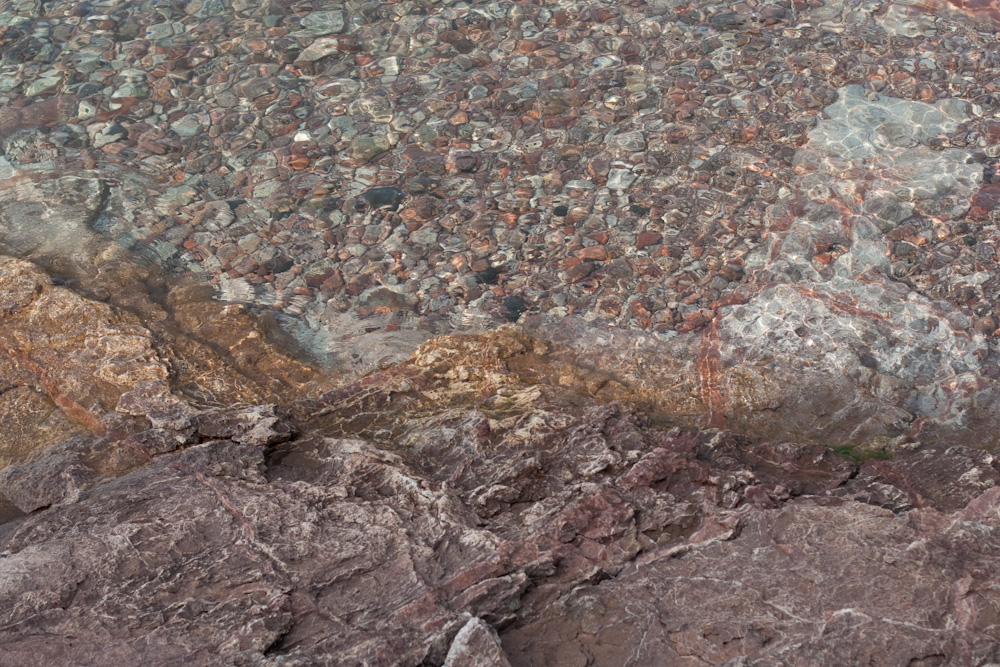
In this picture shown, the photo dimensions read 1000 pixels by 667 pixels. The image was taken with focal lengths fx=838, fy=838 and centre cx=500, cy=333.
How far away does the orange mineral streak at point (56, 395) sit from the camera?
3.56 m

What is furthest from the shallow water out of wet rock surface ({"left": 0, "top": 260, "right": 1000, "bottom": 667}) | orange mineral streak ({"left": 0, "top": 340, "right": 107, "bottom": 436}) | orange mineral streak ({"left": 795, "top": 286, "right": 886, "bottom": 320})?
orange mineral streak ({"left": 0, "top": 340, "right": 107, "bottom": 436})

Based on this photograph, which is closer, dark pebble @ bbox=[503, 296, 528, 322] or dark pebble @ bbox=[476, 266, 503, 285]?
dark pebble @ bbox=[503, 296, 528, 322]

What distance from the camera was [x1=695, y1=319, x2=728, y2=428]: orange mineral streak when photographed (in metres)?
3.71

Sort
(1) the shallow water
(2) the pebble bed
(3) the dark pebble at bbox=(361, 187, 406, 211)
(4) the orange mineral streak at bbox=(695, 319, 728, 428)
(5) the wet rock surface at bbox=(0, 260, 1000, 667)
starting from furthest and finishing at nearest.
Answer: (3) the dark pebble at bbox=(361, 187, 406, 211), (2) the pebble bed, (1) the shallow water, (4) the orange mineral streak at bbox=(695, 319, 728, 428), (5) the wet rock surface at bbox=(0, 260, 1000, 667)

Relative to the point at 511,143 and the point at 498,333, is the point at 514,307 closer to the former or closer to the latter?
the point at 498,333

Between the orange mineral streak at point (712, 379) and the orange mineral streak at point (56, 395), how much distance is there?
2.60 metres

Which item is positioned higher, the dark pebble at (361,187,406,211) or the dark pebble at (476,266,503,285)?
the dark pebble at (361,187,406,211)

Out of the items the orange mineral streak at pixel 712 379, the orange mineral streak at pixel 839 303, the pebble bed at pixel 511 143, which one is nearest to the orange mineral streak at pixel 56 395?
the pebble bed at pixel 511 143

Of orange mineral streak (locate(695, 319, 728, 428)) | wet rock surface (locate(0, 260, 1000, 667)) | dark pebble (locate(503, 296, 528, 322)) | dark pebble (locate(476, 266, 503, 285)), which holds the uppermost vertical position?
wet rock surface (locate(0, 260, 1000, 667))

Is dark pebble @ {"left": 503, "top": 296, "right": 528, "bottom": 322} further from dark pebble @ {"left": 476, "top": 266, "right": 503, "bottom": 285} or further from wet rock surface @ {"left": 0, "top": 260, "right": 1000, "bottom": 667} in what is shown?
wet rock surface @ {"left": 0, "top": 260, "right": 1000, "bottom": 667}

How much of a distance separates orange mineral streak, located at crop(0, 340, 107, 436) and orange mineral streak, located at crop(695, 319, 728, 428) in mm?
2599

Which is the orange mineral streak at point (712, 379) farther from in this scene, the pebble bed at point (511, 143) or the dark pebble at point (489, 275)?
the dark pebble at point (489, 275)

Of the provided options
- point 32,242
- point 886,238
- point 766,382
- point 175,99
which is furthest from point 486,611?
point 175,99

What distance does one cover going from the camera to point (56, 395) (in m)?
3.69
